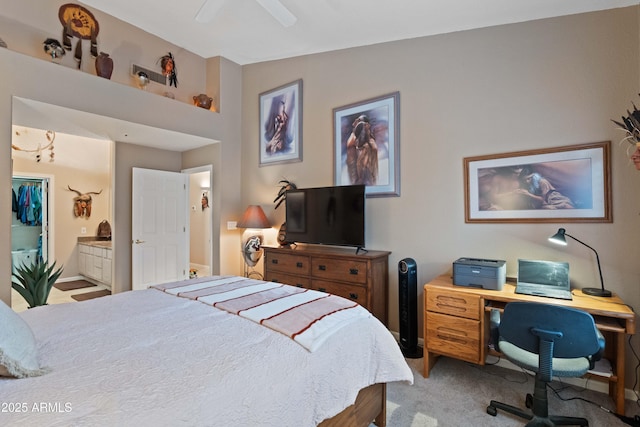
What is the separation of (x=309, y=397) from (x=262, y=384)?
0.22m

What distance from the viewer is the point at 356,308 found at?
173cm

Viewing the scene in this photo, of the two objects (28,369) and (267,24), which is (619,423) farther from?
(267,24)

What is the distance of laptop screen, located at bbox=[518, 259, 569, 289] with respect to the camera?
89.4 inches

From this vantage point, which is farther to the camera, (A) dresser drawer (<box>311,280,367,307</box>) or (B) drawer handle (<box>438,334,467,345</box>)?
(A) dresser drawer (<box>311,280,367,307</box>)

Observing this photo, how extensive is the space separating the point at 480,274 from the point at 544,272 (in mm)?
484

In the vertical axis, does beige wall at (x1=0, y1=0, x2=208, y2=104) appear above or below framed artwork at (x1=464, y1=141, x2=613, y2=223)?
above

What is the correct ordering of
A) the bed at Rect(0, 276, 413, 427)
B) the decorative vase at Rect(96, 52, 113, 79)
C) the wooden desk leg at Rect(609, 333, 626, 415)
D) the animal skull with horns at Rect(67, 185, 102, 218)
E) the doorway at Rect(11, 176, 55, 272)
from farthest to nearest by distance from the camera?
the animal skull with horns at Rect(67, 185, 102, 218)
the doorway at Rect(11, 176, 55, 272)
the decorative vase at Rect(96, 52, 113, 79)
the wooden desk leg at Rect(609, 333, 626, 415)
the bed at Rect(0, 276, 413, 427)

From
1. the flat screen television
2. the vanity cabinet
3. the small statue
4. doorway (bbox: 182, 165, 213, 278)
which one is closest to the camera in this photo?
the flat screen television

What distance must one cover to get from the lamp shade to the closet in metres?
4.22

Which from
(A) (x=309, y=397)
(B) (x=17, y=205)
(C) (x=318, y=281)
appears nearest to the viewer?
(A) (x=309, y=397)

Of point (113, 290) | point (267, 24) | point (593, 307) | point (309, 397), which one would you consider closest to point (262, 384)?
point (309, 397)

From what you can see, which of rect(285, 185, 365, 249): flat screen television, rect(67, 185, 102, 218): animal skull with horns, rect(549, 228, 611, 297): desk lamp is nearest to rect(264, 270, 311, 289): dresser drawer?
rect(285, 185, 365, 249): flat screen television

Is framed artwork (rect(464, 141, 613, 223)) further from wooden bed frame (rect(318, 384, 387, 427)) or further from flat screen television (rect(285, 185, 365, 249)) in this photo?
wooden bed frame (rect(318, 384, 387, 427))

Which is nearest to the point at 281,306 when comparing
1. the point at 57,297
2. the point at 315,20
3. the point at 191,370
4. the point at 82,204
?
the point at 191,370
